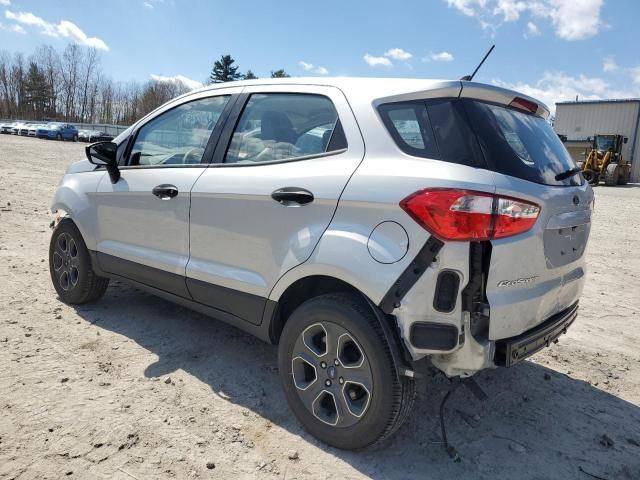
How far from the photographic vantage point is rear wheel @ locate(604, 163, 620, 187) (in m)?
27.7

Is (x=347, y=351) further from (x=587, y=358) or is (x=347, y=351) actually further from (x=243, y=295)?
(x=587, y=358)

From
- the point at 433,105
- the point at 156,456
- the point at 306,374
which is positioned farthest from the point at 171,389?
the point at 433,105

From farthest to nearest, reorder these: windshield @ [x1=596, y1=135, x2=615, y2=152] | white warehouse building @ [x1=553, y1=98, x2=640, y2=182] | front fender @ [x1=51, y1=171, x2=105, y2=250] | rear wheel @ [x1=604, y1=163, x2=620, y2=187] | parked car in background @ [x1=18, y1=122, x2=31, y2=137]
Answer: parked car in background @ [x1=18, y1=122, x2=31, y2=137]
white warehouse building @ [x1=553, y1=98, x2=640, y2=182]
windshield @ [x1=596, y1=135, x2=615, y2=152]
rear wheel @ [x1=604, y1=163, x2=620, y2=187]
front fender @ [x1=51, y1=171, x2=105, y2=250]

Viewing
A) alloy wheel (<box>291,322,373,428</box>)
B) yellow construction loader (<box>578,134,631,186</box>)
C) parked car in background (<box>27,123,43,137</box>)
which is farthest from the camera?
parked car in background (<box>27,123,43,137</box>)

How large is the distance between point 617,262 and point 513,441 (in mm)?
5757

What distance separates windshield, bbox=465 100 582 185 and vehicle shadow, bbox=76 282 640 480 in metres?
1.10

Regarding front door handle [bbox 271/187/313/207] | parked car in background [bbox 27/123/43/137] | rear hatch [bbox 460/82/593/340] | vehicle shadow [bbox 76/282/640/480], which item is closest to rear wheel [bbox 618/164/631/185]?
vehicle shadow [bbox 76/282/640/480]

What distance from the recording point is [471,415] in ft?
10.00

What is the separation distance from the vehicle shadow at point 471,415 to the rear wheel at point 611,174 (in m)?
28.4

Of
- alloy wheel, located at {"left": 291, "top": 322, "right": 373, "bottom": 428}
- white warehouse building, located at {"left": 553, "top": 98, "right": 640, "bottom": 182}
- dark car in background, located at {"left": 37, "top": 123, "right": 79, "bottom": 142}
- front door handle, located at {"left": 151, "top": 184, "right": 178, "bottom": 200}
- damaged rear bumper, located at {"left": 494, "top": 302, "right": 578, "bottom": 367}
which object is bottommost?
alloy wheel, located at {"left": 291, "top": 322, "right": 373, "bottom": 428}

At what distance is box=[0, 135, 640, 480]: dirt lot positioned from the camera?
252 centimetres

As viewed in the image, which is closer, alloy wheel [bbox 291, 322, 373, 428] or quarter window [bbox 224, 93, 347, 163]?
alloy wheel [bbox 291, 322, 373, 428]

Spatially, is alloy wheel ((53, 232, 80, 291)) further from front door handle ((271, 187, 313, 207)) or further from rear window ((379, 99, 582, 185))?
rear window ((379, 99, 582, 185))

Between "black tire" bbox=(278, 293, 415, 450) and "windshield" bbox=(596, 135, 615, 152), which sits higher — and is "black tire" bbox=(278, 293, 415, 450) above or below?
below
